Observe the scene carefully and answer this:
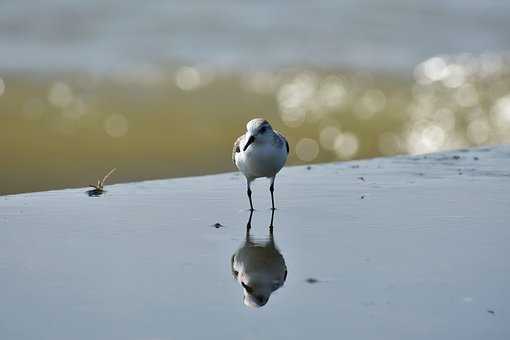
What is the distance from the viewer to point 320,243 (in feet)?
22.7

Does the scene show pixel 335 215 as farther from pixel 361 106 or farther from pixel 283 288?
pixel 361 106

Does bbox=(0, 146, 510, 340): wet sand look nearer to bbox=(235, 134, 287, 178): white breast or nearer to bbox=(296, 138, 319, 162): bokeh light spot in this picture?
bbox=(235, 134, 287, 178): white breast

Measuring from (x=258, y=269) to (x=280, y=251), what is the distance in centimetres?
54

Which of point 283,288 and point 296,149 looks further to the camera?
point 296,149

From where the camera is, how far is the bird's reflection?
222 inches

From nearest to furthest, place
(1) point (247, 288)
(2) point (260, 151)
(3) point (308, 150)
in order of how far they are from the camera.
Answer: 1. (1) point (247, 288)
2. (2) point (260, 151)
3. (3) point (308, 150)

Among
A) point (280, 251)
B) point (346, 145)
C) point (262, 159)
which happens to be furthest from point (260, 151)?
point (346, 145)

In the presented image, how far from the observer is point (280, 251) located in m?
6.73

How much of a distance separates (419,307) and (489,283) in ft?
2.27

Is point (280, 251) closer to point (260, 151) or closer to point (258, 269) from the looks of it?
point (258, 269)

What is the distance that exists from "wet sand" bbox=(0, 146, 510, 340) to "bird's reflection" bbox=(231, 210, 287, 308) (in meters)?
0.07

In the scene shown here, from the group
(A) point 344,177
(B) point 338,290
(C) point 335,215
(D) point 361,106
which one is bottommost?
(B) point 338,290

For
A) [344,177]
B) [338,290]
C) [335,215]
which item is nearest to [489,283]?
[338,290]

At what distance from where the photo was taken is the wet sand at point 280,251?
5082 mm
